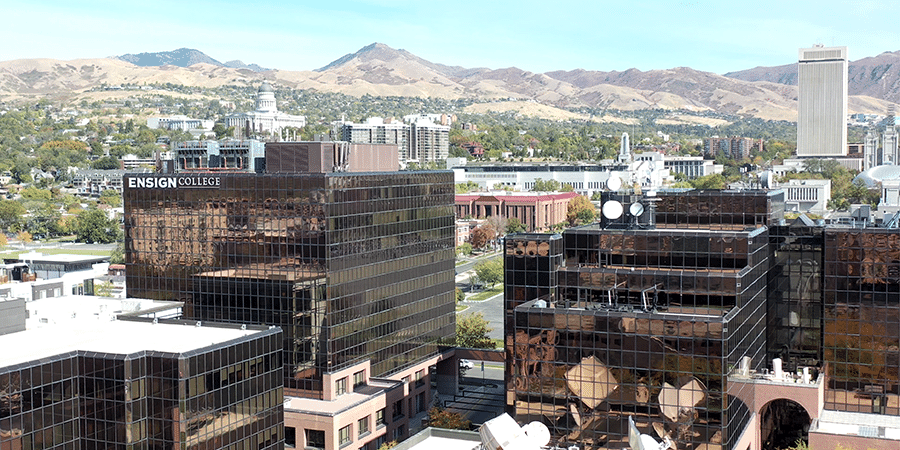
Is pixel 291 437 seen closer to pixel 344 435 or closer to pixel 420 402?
pixel 344 435

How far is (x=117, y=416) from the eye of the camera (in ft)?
183

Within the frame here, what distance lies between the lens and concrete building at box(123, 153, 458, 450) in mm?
80750

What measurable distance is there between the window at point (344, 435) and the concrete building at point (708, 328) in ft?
48.2

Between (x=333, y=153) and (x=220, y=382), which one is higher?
(x=333, y=153)

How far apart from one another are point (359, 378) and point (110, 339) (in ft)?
88.7

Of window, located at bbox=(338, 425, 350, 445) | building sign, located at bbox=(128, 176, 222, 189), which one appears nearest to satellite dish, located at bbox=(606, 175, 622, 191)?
window, located at bbox=(338, 425, 350, 445)

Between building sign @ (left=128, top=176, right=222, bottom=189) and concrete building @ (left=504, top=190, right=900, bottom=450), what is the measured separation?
2555 cm

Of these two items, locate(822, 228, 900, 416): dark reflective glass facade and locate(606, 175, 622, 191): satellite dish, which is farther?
locate(606, 175, 622, 191): satellite dish

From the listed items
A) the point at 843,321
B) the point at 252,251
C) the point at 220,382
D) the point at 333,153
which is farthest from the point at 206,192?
the point at 843,321

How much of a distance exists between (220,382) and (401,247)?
34843 millimetres

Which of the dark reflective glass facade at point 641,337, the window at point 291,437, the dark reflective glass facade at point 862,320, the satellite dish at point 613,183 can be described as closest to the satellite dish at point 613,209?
the dark reflective glass facade at point 641,337

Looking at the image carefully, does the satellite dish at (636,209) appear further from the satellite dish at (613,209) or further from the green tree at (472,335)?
the green tree at (472,335)

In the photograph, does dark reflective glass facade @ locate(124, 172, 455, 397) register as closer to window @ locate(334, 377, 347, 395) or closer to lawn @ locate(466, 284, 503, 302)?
window @ locate(334, 377, 347, 395)

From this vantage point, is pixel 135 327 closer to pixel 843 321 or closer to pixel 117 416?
pixel 117 416
